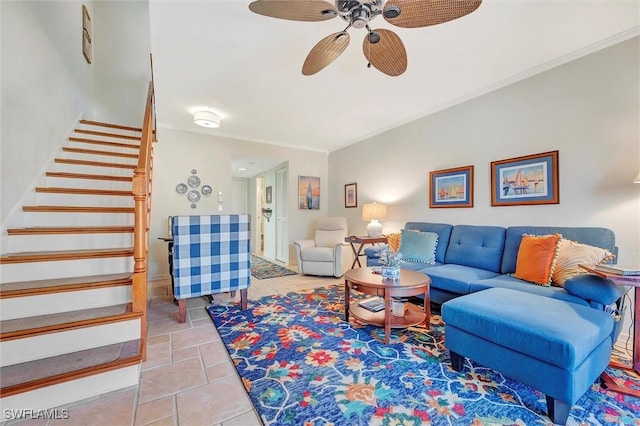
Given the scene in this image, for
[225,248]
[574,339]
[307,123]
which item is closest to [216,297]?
[225,248]

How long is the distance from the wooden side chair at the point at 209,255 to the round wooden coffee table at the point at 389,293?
1.16 m

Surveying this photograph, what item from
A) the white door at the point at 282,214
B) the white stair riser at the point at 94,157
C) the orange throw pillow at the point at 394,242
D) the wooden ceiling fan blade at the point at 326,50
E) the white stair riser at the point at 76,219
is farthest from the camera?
the white door at the point at 282,214

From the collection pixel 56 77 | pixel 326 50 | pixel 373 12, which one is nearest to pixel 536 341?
pixel 373 12

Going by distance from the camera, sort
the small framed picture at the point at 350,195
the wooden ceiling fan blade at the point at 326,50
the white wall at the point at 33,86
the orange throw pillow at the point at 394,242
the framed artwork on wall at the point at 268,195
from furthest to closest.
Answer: the framed artwork on wall at the point at 268,195 < the small framed picture at the point at 350,195 < the orange throw pillow at the point at 394,242 < the white wall at the point at 33,86 < the wooden ceiling fan blade at the point at 326,50

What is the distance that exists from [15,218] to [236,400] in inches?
91.4

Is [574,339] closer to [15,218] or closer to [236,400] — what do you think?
[236,400]

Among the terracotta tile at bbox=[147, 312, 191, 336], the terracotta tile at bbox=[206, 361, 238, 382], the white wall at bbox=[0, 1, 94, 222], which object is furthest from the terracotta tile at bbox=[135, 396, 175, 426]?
the white wall at bbox=[0, 1, 94, 222]

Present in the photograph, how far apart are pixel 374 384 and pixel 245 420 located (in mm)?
754

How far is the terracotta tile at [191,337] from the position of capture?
6.96 ft

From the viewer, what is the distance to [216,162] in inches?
184

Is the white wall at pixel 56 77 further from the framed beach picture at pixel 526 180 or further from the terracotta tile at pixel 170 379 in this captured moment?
the framed beach picture at pixel 526 180

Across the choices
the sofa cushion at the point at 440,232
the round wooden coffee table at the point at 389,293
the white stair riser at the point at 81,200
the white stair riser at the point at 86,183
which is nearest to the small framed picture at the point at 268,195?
the white stair riser at the point at 86,183

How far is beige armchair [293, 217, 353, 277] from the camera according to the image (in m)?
4.21

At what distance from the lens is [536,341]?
1.34m
